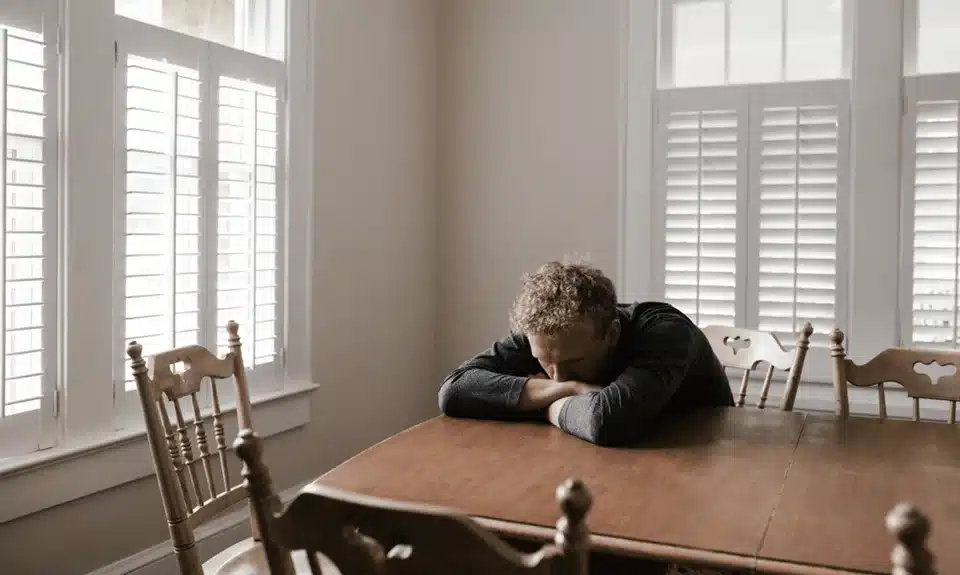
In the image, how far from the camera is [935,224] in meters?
3.14

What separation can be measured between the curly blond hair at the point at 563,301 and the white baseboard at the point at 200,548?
0.84 m

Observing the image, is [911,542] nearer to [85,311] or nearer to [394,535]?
[394,535]

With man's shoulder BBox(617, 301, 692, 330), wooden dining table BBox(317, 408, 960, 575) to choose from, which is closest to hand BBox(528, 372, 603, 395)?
wooden dining table BBox(317, 408, 960, 575)

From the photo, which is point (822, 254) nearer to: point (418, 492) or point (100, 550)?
point (418, 492)

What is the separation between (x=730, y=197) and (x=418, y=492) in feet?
7.42

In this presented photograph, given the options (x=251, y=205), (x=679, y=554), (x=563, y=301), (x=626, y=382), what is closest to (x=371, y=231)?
(x=251, y=205)

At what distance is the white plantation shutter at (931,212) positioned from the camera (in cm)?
312

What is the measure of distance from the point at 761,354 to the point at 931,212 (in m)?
1.05

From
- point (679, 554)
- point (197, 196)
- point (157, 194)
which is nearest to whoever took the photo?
point (679, 554)

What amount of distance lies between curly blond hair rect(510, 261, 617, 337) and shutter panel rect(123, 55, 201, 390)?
1.10m

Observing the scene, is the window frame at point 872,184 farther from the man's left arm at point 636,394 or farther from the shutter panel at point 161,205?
the shutter panel at point 161,205

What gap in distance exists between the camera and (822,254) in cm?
331

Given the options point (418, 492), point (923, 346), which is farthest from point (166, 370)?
point (923, 346)

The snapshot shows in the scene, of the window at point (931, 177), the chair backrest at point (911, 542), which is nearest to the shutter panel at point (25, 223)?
the chair backrest at point (911, 542)
